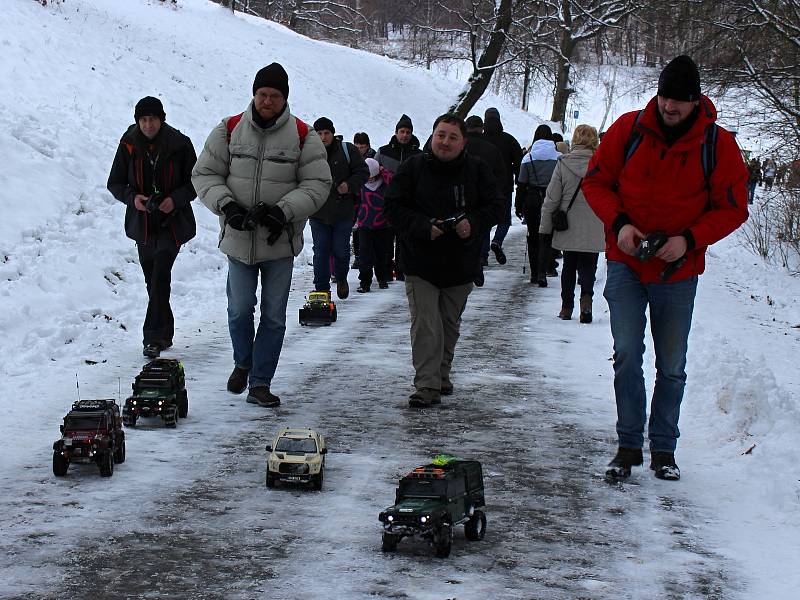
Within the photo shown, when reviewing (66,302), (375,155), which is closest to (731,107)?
(375,155)

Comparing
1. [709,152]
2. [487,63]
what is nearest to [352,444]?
[709,152]

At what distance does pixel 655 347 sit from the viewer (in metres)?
6.51

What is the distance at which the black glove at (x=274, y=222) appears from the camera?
7871 millimetres

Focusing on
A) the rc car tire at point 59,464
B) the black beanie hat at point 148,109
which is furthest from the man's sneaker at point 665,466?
the black beanie hat at point 148,109

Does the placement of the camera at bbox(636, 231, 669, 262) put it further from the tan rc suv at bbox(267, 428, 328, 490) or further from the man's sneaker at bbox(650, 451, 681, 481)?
the tan rc suv at bbox(267, 428, 328, 490)

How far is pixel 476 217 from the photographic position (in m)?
8.20

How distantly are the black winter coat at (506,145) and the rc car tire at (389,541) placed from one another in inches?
438

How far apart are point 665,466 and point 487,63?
95.8 ft

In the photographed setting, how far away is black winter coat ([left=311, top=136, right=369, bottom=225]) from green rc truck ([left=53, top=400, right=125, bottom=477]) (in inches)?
294

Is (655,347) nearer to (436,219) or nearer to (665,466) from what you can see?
(665,466)

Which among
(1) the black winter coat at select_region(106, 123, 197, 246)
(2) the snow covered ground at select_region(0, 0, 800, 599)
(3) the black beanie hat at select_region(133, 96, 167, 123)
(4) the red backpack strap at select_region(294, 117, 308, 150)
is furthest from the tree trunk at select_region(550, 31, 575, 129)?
(4) the red backpack strap at select_region(294, 117, 308, 150)

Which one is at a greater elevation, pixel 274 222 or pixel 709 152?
pixel 709 152

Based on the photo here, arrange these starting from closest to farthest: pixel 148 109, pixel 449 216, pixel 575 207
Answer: pixel 449 216, pixel 148 109, pixel 575 207

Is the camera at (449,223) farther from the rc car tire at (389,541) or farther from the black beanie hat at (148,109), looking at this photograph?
the rc car tire at (389,541)
